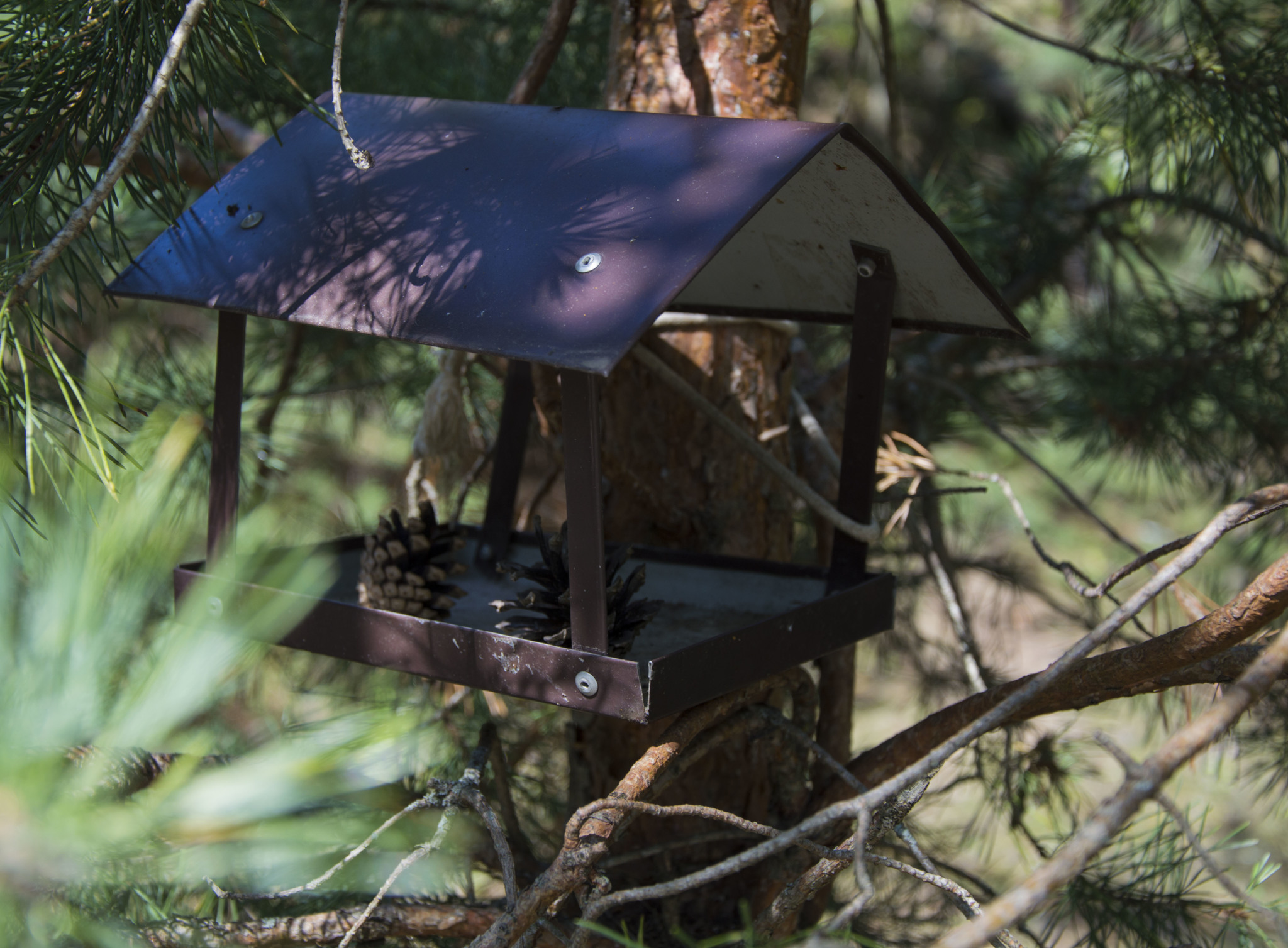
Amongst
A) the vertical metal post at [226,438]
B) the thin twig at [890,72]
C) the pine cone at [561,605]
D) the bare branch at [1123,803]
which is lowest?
the bare branch at [1123,803]

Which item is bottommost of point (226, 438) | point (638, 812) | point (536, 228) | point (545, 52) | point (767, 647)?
point (638, 812)

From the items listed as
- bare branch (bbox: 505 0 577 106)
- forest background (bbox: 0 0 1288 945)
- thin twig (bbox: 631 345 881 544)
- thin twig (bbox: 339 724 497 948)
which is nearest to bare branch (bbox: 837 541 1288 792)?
forest background (bbox: 0 0 1288 945)

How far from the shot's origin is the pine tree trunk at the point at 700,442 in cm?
97

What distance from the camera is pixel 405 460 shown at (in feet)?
4.95

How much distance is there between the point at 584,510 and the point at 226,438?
0.33m

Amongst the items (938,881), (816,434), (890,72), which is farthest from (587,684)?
(890,72)

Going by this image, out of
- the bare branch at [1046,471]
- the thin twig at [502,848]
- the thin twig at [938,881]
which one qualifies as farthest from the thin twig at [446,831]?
the bare branch at [1046,471]

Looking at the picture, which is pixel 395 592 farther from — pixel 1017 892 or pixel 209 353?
pixel 209 353

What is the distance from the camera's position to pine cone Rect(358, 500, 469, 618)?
858 millimetres

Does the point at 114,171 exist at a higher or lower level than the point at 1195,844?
higher

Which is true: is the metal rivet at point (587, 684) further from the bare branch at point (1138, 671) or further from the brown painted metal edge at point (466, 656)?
the bare branch at point (1138, 671)

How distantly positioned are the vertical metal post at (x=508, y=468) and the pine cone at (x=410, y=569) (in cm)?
12

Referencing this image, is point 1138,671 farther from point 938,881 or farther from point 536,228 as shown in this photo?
point 536,228

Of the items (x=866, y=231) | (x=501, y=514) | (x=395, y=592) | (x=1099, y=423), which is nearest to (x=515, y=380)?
(x=501, y=514)
